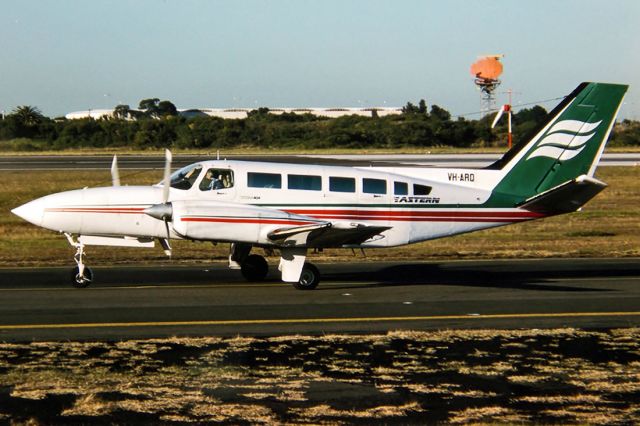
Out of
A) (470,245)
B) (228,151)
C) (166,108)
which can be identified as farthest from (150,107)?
(470,245)

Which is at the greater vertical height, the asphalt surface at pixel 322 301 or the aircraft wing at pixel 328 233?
the aircraft wing at pixel 328 233

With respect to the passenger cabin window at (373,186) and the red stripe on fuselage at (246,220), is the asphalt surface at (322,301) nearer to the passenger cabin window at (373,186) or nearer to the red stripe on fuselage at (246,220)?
the red stripe on fuselage at (246,220)

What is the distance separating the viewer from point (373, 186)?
2191cm

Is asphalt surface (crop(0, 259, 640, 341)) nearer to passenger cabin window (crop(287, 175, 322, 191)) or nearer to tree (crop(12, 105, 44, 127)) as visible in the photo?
passenger cabin window (crop(287, 175, 322, 191))

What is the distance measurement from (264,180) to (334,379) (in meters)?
9.34

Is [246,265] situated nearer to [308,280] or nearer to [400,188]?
[308,280]

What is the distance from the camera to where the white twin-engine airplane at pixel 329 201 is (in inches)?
799

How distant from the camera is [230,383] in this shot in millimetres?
12344

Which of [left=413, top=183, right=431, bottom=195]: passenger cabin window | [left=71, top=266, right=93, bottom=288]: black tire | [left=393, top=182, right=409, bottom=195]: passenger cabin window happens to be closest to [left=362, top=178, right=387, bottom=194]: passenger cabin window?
[left=393, top=182, right=409, bottom=195]: passenger cabin window

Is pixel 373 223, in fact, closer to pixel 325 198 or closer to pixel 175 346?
pixel 325 198

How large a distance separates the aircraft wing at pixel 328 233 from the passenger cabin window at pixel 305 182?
1.36 m

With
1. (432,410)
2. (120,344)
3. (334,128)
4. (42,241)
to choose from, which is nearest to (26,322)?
(120,344)

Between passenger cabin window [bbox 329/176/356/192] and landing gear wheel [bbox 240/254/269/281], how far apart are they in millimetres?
2615

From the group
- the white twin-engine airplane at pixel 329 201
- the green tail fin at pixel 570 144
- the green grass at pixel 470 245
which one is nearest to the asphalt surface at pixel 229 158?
the green grass at pixel 470 245
